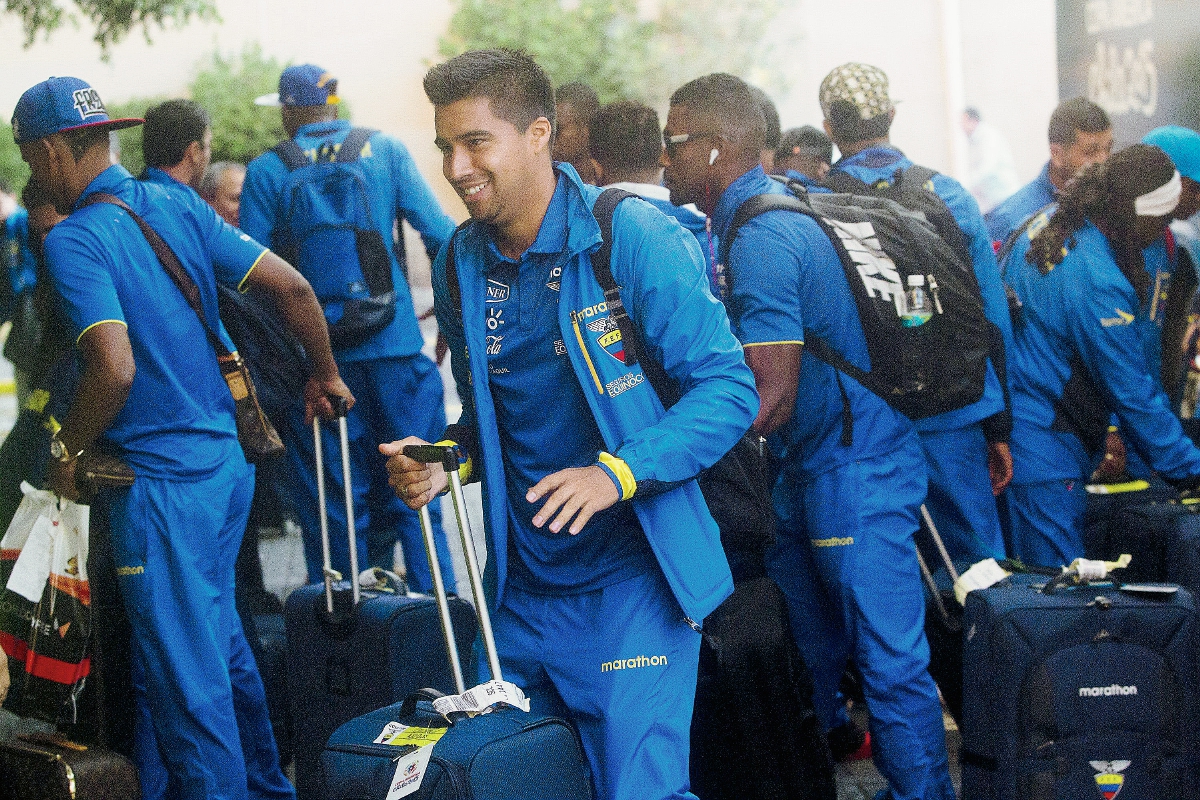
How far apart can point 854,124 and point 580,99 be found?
1256 millimetres

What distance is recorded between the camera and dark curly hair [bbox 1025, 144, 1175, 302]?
16.4 ft

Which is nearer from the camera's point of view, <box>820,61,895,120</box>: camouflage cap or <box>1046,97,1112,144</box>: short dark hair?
<box>820,61,895,120</box>: camouflage cap

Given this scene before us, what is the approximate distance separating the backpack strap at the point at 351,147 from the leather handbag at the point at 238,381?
1.77m

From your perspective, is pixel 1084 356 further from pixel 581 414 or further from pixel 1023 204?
pixel 581 414

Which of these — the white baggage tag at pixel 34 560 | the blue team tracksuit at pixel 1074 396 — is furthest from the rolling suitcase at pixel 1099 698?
the white baggage tag at pixel 34 560

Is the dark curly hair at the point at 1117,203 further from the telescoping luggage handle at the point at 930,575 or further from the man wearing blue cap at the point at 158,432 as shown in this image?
the man wearing blue cap at the point at 158,432

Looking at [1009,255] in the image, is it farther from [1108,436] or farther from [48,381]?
[48,381]

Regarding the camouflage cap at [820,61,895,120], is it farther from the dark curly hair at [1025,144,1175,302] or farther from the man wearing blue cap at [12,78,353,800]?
the man wearing blue cap at [12,78,353,800]

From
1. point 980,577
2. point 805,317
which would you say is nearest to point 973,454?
point 980,577

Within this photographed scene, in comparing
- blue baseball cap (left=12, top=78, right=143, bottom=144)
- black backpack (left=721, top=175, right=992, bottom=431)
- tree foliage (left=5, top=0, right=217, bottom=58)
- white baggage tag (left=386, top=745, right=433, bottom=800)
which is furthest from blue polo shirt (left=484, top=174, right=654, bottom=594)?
tree foliage (left=5, top=0, right=217, bottom=58)

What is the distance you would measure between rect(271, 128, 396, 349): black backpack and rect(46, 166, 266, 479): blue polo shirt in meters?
1.49

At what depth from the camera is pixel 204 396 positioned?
4.33 meters

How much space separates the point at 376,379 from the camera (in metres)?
6.05

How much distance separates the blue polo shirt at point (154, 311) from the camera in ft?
13.2
